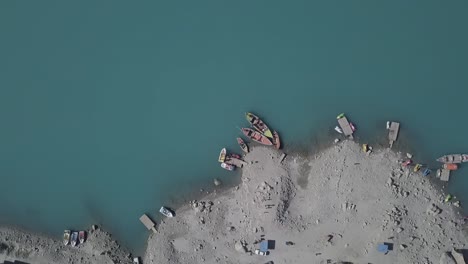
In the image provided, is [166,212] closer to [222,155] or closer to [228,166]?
[228,166]

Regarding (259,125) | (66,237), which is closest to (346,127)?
(259,125)

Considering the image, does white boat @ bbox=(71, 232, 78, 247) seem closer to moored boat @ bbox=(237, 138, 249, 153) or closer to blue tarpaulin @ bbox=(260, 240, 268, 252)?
blue tarpaulin @ bbox=(260, 240, 268, 252)

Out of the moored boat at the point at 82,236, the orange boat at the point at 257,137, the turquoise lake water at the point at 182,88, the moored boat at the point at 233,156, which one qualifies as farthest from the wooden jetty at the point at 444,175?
the moored boat at the point at 82,236

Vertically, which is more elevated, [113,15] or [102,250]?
[113,15]

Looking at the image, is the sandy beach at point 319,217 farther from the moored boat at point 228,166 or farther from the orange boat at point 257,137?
the moored boat at point 228,166

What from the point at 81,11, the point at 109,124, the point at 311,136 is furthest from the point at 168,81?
the point at 311,136

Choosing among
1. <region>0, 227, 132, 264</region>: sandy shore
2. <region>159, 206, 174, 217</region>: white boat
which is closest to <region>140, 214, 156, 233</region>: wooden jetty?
<region>159, 206, 174, 217</region>: white boat

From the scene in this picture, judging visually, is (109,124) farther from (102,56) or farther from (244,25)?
(244,25)
